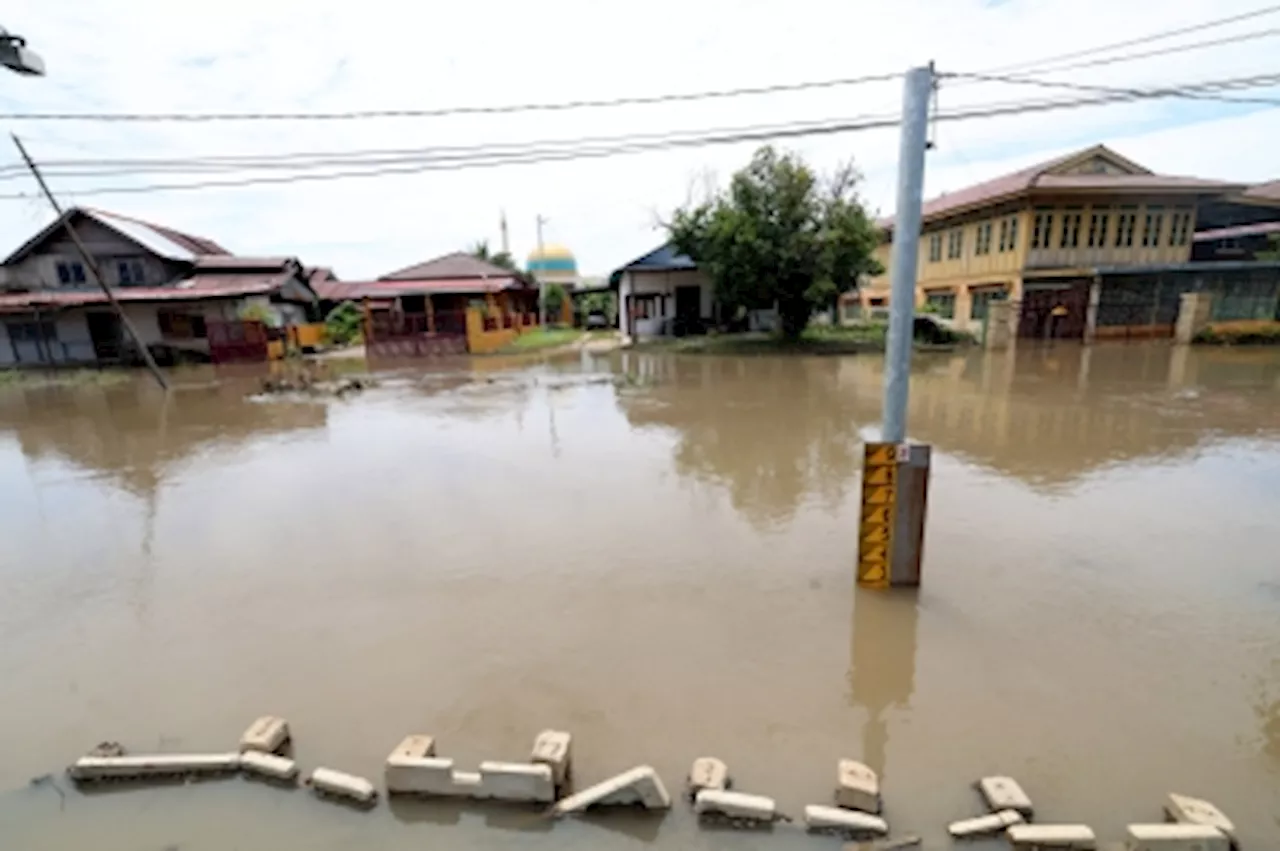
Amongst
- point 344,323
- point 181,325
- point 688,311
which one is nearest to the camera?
point 181,325

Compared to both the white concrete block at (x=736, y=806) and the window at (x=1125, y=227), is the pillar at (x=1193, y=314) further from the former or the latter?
the white concrete block at (x=736, y=806)

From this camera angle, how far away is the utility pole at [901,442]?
4.43 meters

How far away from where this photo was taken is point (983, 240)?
23797mm

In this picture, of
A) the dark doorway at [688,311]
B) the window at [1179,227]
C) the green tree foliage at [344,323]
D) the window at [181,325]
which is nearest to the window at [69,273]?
the window at [181,325]

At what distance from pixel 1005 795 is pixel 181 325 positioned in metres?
31.1

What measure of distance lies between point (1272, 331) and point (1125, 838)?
79.8 feet

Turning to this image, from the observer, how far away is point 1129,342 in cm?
2075

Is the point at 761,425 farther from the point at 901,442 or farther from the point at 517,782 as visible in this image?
the point at 517,782

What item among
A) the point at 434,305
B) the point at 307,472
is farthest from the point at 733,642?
the point at 434,305

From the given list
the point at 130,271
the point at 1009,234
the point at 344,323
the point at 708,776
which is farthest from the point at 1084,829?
the point at 344,323

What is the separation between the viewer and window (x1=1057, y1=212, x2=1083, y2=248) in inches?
846

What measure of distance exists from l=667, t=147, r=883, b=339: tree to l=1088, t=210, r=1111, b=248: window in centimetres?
773

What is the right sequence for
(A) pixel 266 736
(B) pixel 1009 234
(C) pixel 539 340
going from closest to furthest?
(A) pixel 266 736
(B) pixel 1009 234
(C) pixel 539 340

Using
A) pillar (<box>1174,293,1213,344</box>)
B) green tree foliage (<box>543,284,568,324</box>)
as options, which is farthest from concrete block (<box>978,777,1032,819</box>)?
green tree foliage (<box>543,284,568,324</box>)
